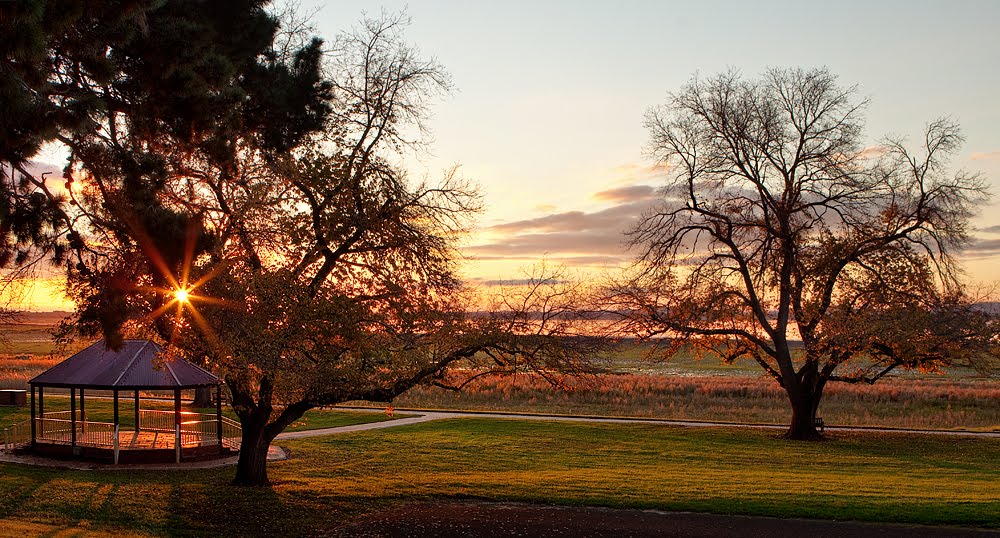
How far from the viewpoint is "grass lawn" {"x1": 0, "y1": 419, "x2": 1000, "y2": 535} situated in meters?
16.7

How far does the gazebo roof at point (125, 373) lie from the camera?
2481cm

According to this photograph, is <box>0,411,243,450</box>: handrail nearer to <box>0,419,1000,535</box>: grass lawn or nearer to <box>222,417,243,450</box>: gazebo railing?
<box>222,417,243,450</box>: gazebo railing

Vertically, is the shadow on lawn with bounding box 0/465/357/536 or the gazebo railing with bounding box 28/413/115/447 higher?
the gazebo railing with bounding box 28/413/115/447

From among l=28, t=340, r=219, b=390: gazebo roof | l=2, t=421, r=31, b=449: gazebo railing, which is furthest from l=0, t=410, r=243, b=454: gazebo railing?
l=28, t=340, r=219, b=390: gazebo roof

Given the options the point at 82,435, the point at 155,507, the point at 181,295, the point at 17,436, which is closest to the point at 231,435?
the point at 82,435

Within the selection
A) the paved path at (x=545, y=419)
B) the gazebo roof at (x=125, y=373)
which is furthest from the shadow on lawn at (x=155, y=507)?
the paved path at (x=545, y=419)

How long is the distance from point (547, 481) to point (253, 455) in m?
7.13

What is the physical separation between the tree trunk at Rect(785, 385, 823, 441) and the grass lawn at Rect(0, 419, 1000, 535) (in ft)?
3.10

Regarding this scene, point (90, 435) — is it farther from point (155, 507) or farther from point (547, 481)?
point (547, 481)

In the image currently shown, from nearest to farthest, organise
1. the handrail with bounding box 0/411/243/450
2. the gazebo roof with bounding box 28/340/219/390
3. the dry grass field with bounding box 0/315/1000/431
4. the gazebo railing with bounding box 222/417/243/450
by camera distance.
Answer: the gazebo roof with bounding box 28/340/219/390
the handrail with bounding box 0/411/243/450
the gazebo railing with bounding box 222/417/243/450
the dry grass field with bounding box 0/315/1000/431

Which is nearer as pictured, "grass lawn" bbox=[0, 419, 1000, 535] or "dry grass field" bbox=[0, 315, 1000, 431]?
"grass lawn" bbox=[0, 419, 1000, 535]

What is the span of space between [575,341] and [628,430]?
59.3 feet

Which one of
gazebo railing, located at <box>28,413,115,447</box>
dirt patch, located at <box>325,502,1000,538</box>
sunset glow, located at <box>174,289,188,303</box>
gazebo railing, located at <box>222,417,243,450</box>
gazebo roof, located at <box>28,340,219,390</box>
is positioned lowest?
dirt patch, located at <box>325,502,1000,538</box>

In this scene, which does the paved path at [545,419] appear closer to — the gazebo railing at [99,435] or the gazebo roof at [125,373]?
the gazebo railing at [99,435]
